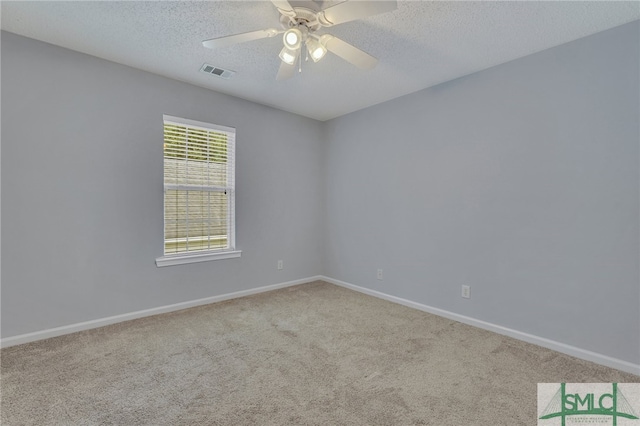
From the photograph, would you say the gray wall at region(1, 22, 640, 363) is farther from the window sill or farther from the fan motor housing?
the fan motor housing

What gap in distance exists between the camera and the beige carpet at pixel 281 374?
163 cm

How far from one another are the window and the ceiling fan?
1679mm

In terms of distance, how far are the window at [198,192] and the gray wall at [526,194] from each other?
6.26ft

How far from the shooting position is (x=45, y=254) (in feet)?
8.21

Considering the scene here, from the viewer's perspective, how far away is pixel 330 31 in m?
2.26

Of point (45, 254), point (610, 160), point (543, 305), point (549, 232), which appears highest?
point (610, 160)

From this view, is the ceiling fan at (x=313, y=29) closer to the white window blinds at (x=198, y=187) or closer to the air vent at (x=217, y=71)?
the air vent at (x=217, y=71)

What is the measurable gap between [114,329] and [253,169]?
2265 millimetres

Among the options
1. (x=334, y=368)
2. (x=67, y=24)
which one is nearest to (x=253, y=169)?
(x=67, y=24)

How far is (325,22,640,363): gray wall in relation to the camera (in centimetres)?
214

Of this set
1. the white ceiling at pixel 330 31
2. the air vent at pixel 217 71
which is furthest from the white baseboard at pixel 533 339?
the air vent at pixel 217 71

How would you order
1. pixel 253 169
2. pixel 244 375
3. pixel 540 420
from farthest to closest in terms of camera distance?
pixel 253 169
pixel 244 375
pixel 540 420

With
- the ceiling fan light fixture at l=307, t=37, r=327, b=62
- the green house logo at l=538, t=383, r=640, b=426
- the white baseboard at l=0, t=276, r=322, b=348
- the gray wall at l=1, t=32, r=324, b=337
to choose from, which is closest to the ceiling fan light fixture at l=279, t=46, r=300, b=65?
the ceiling fan light fixture at l=307, t=37, r=327, b=62

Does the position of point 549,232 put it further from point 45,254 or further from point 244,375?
point 45,254
